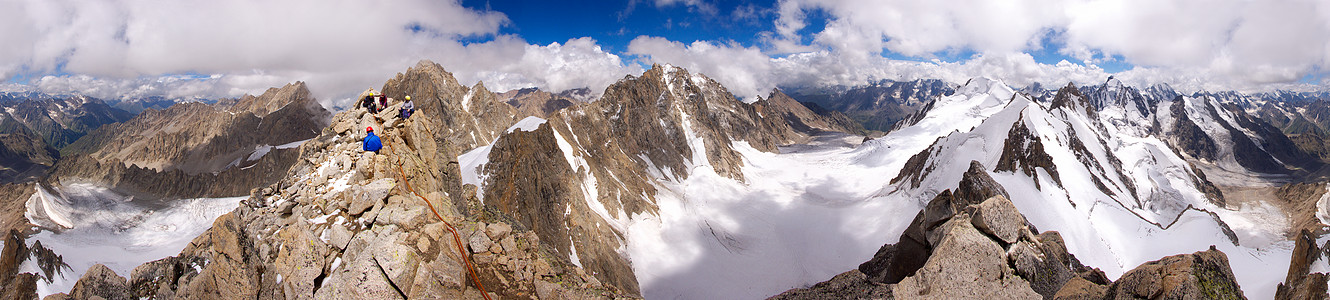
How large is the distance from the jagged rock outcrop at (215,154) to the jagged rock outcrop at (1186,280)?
12195cm

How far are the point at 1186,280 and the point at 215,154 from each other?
186920mm

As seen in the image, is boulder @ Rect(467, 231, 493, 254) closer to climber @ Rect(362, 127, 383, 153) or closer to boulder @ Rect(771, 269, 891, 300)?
climber @ Rect(362, 127, 383, 153)

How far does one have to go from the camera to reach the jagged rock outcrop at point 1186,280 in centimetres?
961

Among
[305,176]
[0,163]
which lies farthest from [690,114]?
[0,163]

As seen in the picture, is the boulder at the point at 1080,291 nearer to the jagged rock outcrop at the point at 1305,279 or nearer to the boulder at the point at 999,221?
the boulder at the point at 999,221

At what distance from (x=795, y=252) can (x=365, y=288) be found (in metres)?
55.0

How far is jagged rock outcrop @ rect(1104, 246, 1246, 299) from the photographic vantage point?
9.61m

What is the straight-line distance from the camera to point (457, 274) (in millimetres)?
9359

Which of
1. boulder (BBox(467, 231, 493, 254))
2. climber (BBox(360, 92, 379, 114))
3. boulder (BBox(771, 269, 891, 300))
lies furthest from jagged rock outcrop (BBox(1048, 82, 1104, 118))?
boulder (BBox(467, 231, 493, 254))

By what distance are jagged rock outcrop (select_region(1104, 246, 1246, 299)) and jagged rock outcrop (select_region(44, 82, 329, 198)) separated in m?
122

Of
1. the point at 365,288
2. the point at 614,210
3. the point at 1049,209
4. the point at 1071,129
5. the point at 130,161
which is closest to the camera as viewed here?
the point at 365,288

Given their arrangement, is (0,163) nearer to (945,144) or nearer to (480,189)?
(480,189)

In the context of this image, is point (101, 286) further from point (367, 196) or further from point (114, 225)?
point (114, 225)

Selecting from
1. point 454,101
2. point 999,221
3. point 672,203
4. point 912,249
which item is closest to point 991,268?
point 999,221
